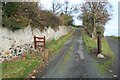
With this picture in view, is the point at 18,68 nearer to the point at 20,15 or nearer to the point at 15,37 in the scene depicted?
the point at 15,37

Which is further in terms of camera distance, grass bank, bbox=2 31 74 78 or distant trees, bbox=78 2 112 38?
distant trees, bbox=78 2 112 38

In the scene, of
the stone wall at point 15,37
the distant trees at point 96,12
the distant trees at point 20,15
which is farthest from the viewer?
the distant trees at point 96,12

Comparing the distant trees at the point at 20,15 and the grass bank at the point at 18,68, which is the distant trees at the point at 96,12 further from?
the grass bank at the point at 18,68

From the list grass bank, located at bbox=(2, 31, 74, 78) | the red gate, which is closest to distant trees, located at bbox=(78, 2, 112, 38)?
the red gate

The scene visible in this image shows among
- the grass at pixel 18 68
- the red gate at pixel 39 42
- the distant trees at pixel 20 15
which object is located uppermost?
the distant trees at pixel 20 15

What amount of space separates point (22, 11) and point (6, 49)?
5276 millimetres

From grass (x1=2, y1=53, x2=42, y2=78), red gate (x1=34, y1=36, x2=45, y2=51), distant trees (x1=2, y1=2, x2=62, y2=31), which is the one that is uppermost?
distant trees (x1=2, y1=2, x2=62, y2=31)

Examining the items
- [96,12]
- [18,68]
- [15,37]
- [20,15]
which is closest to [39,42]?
[20,15]

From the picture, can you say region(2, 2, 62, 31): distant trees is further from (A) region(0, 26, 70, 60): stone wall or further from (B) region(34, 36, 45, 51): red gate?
(B) region(34, 36, 45, 51): red gate

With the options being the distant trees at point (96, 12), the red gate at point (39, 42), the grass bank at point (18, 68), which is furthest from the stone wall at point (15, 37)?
the distant trees at point (96, 12)

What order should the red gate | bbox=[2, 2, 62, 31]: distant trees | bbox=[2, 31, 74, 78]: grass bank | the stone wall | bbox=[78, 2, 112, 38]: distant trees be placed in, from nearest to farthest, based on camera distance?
1. bbox=[2, 31, 74, 78]: grass bank
2. the stone wall
3. bbox=[2, 2, 62, 31]: distant trees
4. the red gate
5. bbox=[78, 2, 112, 38]: distant trees

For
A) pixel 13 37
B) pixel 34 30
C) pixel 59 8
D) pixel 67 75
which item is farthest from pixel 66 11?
pixel 67 75

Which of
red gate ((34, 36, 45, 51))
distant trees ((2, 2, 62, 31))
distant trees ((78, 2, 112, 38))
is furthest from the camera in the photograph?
distant trees ((78, 2, 112, 38))

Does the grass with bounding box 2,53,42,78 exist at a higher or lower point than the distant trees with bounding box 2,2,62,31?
lower
